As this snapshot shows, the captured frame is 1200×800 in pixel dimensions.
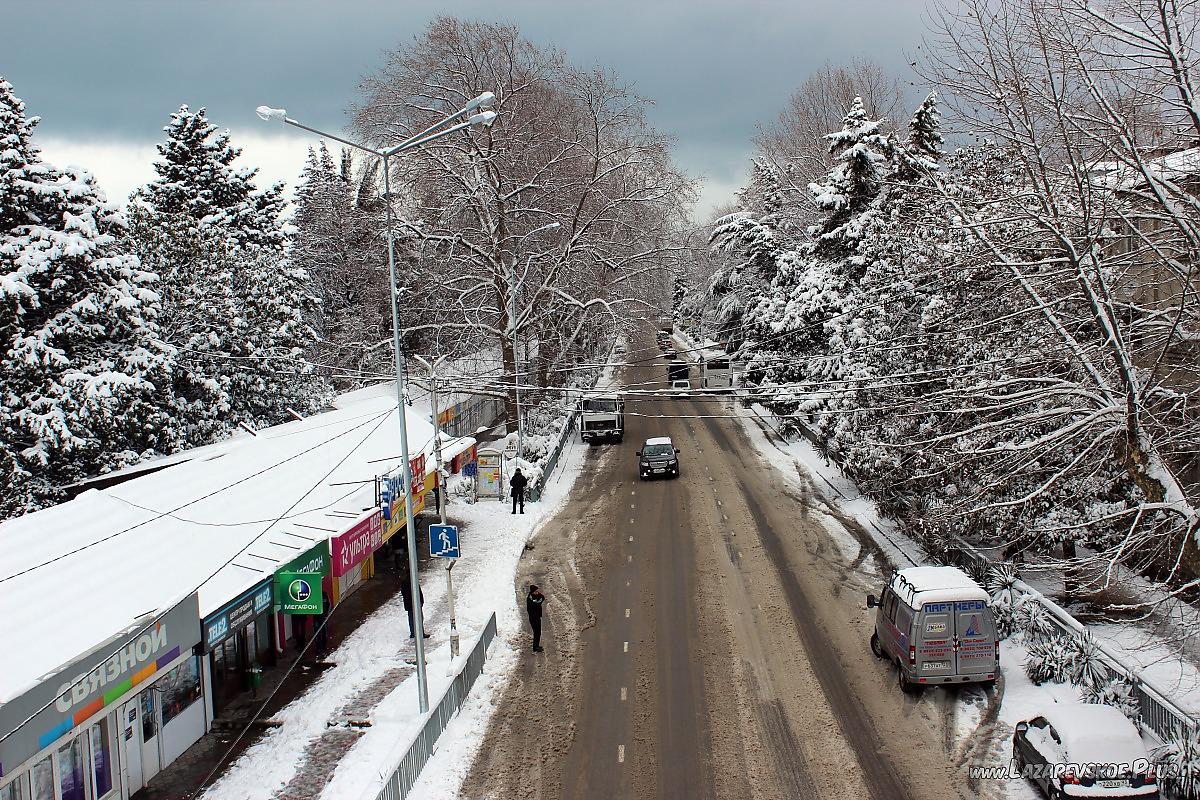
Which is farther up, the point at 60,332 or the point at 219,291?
the point at 219,291

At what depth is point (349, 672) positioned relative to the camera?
16766mm

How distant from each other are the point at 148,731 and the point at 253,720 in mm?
2084

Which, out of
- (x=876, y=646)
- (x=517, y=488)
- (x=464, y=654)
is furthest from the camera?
(x=517, y=488)

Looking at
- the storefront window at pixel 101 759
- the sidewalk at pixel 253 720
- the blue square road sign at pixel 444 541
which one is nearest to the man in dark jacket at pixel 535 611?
the blue square road sign at pixel 444 541

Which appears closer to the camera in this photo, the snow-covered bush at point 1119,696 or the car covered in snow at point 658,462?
the snow-covered bush at point 1119,696

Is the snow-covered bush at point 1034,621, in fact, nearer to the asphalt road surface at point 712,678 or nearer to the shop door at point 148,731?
the asphalt road surface at point 712,678

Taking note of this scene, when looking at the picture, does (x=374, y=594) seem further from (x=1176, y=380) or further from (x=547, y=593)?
(x=1176, y=380)

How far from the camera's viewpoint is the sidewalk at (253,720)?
42.4 ft

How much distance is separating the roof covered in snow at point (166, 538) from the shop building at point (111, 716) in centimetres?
28

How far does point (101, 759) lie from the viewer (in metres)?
12.0

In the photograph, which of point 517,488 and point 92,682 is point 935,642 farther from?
point 517,488

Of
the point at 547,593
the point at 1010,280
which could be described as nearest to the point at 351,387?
the point at 547,593

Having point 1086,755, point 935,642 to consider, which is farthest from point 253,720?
point 1086,755

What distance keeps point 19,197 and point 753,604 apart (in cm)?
2143
